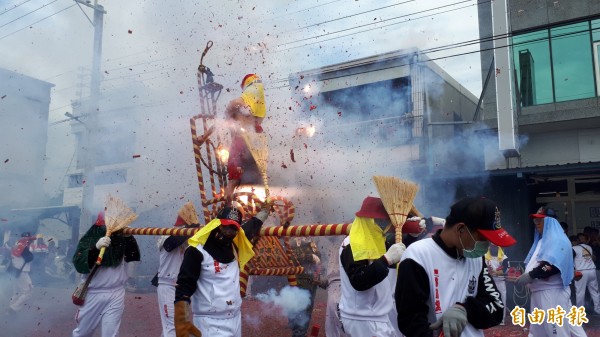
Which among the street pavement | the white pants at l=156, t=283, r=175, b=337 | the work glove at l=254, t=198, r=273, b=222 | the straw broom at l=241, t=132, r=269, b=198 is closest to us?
the work glove at l=254, t=198, r=273, b=222

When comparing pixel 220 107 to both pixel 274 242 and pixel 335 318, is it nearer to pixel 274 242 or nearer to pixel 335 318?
pixel 274 242

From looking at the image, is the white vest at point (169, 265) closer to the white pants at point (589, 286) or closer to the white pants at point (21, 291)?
the white pants at point (21, 291)

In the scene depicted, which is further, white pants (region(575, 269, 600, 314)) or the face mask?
white pants (region(575, 269, 600, 314))

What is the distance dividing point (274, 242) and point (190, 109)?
5117mm

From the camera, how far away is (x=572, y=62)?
1171 centimetres

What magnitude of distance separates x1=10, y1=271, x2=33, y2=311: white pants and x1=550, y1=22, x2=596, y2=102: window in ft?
45.0

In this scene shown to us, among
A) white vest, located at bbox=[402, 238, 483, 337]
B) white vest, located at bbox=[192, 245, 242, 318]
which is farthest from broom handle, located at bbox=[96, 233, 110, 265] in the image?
white vest, located at bbox=[402, 238, 483, 337]

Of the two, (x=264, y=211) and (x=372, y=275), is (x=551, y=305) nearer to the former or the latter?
(x=372, y=275)

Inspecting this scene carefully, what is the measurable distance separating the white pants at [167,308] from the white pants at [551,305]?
436cm

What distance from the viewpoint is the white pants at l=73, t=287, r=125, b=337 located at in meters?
5.38

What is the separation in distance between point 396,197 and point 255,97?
242cm

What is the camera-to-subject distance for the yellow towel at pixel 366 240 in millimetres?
3254

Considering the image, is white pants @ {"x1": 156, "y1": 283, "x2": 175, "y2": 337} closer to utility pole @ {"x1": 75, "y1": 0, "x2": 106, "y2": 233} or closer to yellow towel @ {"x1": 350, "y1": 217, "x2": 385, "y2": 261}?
yellow towel @ {"x1": 350, "y1": 217, "x2": 385, "y2": 261}

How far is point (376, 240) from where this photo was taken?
11.2 feet
